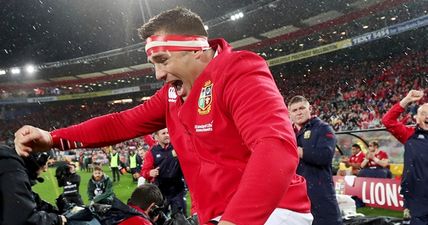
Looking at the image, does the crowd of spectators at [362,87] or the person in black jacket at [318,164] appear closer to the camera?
the person in black jacket at [318,164]

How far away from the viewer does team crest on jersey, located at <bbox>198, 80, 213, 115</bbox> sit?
1.49 metres

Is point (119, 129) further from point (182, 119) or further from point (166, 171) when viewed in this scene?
point (166, 171)

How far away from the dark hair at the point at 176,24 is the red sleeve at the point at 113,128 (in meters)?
0.49

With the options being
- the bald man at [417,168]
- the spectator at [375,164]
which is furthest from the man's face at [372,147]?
the bald man at [417,168]

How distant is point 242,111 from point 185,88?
485 mm

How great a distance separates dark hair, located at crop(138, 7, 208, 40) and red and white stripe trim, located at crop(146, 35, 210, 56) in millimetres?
23

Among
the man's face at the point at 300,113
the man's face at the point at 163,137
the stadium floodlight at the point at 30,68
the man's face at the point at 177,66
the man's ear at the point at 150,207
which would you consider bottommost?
the man's ear at the point at 150,207

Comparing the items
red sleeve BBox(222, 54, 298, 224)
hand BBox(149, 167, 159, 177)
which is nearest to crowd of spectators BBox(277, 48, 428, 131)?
hand BBox(149, 167, 159, 177)

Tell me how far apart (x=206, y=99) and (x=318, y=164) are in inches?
115

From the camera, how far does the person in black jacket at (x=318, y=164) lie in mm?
4156

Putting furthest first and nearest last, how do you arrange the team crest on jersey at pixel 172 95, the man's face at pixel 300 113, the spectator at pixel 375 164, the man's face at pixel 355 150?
the man's face at pixel 355 150, the spectator at pixel 375 164, the man's face at pixel 300 113, the team crest on jersey at pixel 172 95

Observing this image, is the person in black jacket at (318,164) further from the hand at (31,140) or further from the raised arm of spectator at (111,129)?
the hand at (31,140)

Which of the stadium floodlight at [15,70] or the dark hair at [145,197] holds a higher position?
the stadium floodlight at [15,70]

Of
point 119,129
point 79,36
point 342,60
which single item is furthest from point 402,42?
point 79,36
